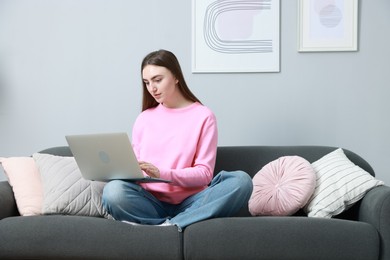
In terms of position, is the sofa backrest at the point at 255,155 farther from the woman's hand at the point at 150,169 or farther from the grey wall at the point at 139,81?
the woman's hand at the point at 150,169

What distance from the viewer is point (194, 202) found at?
3006 millimetres

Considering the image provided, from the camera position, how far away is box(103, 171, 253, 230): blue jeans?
111 inches

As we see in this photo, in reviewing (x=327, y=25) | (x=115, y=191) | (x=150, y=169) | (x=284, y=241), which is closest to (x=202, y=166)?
A: (x=150, y=169)

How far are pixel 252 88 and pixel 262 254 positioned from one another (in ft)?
4.48

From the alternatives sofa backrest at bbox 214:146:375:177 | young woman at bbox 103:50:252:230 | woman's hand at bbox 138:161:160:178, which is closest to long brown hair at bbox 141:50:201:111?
young woman at bbox 103:50:252:230

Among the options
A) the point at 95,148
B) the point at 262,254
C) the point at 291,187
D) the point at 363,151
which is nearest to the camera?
the point at 262,254

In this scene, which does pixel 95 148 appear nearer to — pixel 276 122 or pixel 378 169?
pixel 276 122

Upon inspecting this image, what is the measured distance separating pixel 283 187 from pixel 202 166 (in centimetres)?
38

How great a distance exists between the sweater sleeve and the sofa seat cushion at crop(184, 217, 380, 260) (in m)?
0.36

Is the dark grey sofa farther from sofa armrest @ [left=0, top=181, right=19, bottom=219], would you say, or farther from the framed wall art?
the framed wall art

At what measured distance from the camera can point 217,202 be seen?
112 inches

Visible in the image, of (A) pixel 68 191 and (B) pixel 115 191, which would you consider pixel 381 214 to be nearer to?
(B) pixel 115 191

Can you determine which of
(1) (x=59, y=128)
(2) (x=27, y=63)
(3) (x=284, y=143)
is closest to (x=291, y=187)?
(3) (x=284, y=143)

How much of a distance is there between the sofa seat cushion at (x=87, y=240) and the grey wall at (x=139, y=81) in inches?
47.3
